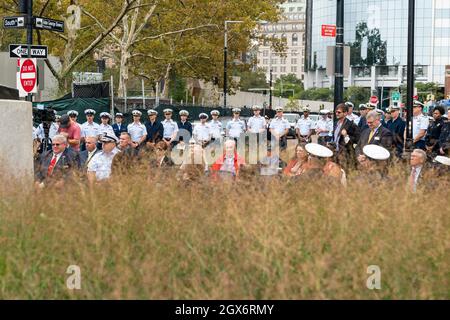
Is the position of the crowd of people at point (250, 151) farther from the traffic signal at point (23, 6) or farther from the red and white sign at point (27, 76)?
the traffic signal at point (23, 6)

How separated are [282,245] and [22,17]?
511 inches

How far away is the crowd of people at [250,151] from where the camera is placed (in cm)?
841

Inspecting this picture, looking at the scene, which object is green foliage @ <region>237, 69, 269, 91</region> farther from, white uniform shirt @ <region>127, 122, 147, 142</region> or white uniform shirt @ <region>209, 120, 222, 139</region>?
white uniform shirt @ <region>127, 122, 147, 142</region>

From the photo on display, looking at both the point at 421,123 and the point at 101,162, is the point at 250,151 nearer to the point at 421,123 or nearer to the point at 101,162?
the point at 421,123

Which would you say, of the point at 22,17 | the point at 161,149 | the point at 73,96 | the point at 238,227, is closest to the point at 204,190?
the point at 238,227

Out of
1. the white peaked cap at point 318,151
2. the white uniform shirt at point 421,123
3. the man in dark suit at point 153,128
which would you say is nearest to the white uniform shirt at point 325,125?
the man in dark suit at point 153,128

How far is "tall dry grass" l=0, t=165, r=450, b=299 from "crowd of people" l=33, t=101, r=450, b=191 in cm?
72

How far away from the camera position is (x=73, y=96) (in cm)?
2980

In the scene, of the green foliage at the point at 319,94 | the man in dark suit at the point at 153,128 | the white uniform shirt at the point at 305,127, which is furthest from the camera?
the green foliage at the point at 319,94

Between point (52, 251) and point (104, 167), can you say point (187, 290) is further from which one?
point (104, 167)

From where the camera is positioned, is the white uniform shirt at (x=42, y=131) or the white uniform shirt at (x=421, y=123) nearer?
the white uniform shirt at (x=421, y=123)

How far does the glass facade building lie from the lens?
125 m

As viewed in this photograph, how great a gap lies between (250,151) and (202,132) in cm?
513

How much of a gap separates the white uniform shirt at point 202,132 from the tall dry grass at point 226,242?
578 inches
